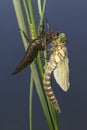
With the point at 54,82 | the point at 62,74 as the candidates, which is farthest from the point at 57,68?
the point at 54,82

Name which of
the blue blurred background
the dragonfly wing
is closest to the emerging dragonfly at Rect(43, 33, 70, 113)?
the dragonfly wing

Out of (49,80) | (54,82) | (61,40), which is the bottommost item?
(54,82)

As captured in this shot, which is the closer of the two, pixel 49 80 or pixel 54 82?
pixel 49 80

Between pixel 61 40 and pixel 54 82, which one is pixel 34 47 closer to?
pixel 61 40

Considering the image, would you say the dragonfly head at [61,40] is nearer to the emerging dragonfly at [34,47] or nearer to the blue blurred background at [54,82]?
the emerging dragonfly at [34,47]

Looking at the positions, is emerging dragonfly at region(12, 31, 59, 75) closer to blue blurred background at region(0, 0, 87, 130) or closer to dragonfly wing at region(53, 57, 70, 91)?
dragonfly wing at region(53, 57, 70, 91)

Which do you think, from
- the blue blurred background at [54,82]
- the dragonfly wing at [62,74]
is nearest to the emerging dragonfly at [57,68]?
the dragonfly wing at [62,74]
